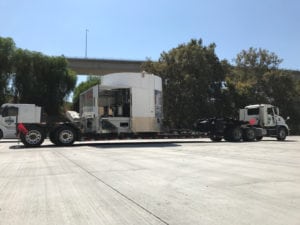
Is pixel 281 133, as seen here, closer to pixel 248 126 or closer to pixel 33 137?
pixel 248 126

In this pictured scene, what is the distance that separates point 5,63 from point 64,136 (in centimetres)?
3295

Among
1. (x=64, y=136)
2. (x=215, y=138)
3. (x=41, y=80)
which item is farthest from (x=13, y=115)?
(x=41, y=80)

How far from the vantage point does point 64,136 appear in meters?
22.8

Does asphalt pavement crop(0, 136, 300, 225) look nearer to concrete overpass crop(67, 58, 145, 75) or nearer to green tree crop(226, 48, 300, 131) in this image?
green tree crop(226, 48, 300, 131)

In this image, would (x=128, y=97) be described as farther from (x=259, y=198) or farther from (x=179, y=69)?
(x=179, y=69)

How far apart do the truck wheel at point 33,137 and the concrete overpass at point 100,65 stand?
49.1 m

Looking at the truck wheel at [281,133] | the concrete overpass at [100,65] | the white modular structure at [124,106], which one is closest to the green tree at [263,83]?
the concrete overpass at [100,65]

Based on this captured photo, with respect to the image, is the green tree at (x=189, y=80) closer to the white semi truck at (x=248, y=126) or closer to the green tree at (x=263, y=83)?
the green tree at (x=263, y=83)

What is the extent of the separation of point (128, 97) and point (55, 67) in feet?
108

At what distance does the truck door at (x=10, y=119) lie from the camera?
29420mm

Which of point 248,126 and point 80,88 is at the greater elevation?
point 80,88

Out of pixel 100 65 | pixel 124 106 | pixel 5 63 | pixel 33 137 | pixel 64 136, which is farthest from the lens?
pixel 100 65

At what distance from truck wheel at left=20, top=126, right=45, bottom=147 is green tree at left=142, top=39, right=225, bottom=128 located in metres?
24.4

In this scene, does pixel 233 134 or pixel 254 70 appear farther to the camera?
pixel 254 70
